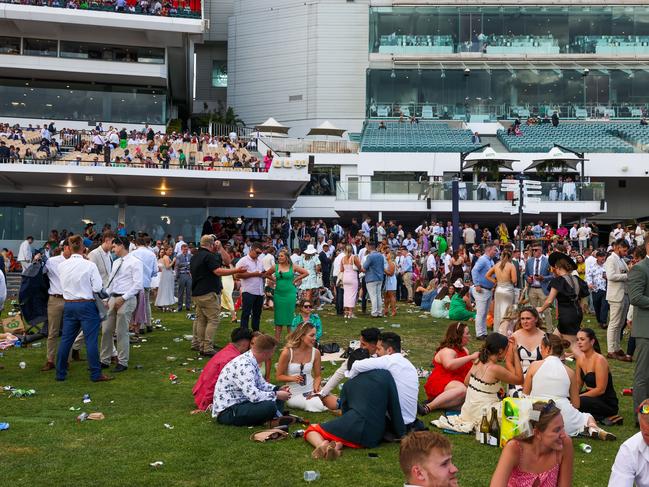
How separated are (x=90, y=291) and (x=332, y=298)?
12.0 m

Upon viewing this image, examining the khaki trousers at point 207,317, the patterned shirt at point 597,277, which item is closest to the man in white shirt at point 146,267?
the khaki trousers at point 207,317

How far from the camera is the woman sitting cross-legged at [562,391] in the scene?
7750 millimetres

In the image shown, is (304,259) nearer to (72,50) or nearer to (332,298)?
(332,298)

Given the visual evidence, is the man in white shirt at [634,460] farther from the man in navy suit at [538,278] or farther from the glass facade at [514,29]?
the glass facade at [514,29]

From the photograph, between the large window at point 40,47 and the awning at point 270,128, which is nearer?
the large window at point 40,47

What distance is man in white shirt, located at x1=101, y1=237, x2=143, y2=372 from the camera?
36.5 feet

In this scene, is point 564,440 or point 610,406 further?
point 610,406

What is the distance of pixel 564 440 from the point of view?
4570 mm

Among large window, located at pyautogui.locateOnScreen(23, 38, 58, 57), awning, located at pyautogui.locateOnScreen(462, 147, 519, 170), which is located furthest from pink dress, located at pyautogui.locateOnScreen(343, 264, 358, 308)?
large window, located at pyautogui.locateOnScreen(23, 38, 58, 57)

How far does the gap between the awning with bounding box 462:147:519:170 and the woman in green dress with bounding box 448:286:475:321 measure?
20.9 metres

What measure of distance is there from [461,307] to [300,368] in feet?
30.0

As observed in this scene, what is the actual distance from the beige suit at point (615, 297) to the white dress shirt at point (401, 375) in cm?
639

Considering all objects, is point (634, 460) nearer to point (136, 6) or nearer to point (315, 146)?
point (315, 146)

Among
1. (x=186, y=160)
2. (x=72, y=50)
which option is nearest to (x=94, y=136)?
(x=186, y=160)
